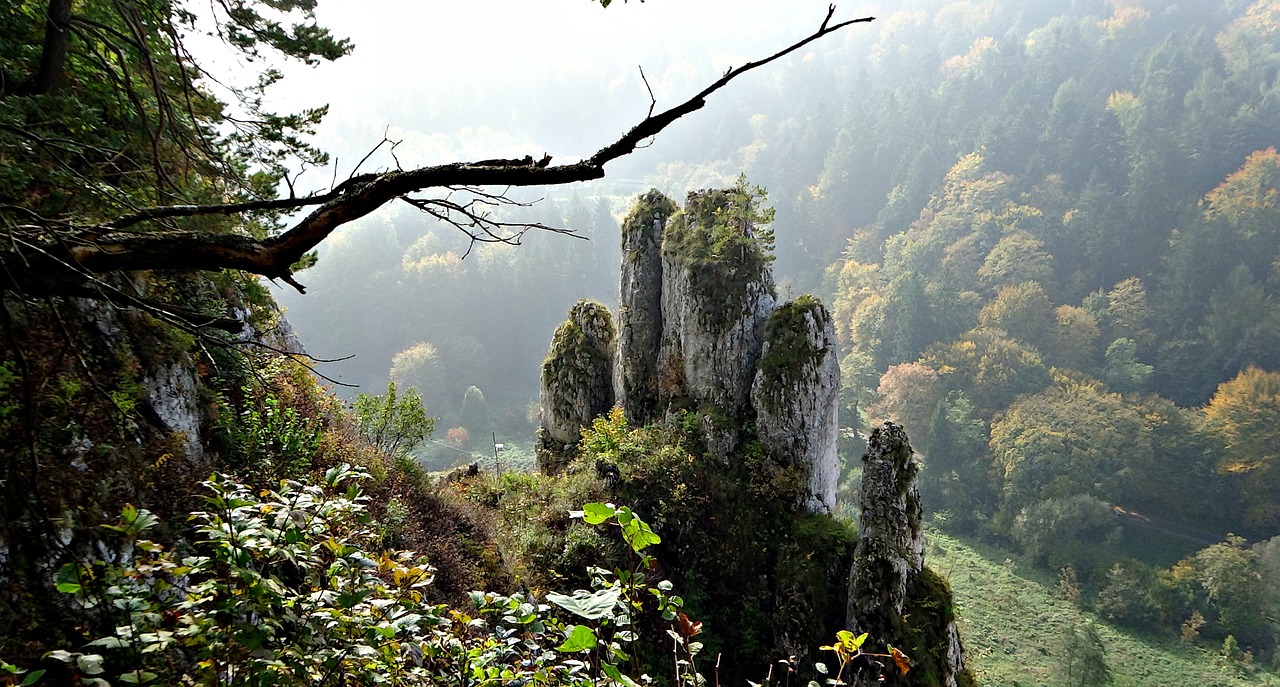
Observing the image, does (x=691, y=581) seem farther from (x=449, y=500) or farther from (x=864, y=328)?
(x=864, y=328)

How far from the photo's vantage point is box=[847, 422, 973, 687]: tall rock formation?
9884 mm

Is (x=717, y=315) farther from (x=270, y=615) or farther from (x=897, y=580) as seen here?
(x=270, y=615)

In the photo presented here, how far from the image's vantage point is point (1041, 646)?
26.4 m

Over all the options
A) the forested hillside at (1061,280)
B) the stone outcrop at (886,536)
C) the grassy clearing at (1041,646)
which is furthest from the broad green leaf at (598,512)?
the grassy clearing at (1041,646)

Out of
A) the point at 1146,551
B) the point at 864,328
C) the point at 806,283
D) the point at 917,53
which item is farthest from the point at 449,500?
the point at 917,53

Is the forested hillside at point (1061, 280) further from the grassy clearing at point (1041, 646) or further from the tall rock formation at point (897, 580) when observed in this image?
the tall rock formation at point (897, 580)

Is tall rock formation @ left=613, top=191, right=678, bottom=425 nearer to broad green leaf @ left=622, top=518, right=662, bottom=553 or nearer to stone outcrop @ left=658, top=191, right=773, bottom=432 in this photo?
stone outcrop @ left=658, top=191, right=773, bottom=432

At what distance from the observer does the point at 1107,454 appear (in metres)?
37.8

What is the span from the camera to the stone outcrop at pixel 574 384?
16422 millimetres

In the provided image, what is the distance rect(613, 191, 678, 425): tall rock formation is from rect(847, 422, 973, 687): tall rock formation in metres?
5.63

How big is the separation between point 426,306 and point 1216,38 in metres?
110

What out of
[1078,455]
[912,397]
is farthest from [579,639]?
[912,397]

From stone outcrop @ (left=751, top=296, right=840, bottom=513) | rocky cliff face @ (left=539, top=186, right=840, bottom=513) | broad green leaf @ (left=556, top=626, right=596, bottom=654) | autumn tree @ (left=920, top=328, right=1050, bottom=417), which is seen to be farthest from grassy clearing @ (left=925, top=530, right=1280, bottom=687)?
broad green leaf @ (left=556, top=626, right=596, bottom=654)

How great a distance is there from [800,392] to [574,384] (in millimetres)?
6535
